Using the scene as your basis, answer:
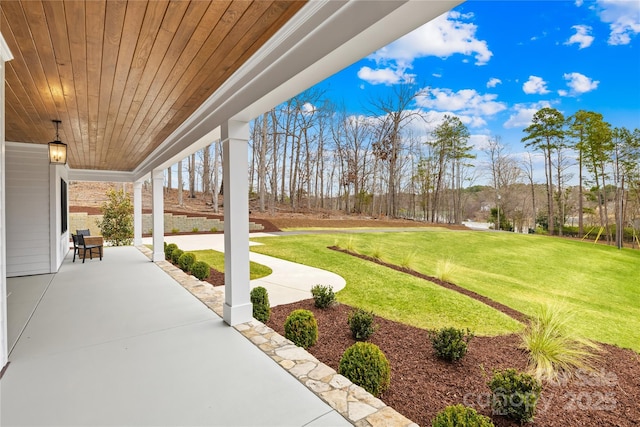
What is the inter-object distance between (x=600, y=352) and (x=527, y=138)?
2004 cm

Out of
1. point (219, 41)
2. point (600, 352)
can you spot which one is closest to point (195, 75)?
point (219, 41)

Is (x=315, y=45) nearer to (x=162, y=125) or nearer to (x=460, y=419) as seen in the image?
(x=460, y=419)

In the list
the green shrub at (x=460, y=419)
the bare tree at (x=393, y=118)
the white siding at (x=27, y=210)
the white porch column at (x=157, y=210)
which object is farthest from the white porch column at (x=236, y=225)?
the bare tree at (x=393, y=118)

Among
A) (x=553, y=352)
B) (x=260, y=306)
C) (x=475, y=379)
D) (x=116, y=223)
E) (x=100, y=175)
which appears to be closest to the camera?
(x=475, y=379)

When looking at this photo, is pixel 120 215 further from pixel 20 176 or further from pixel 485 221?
pixel 485 221

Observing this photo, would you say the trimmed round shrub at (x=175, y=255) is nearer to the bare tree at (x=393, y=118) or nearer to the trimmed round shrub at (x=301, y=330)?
the trimmed round shrub at (x=301, y=330)

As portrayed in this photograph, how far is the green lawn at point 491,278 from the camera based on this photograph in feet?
16.2

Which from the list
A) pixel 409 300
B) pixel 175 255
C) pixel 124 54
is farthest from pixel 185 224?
pixel 124 54

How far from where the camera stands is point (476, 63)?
2186cm

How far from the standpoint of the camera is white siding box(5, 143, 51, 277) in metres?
5.36

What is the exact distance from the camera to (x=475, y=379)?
9.05 ft

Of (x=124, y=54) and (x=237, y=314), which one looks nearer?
(x=124, y=54)

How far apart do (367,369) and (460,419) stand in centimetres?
77

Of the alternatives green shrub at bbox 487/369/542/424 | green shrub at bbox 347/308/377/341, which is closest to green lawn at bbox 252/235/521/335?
green shrub at bbox 347/308/377/341
